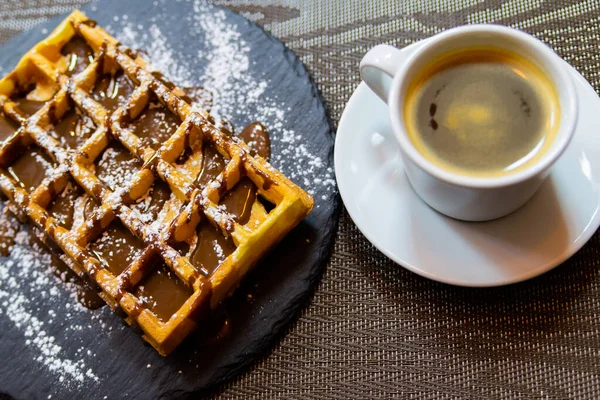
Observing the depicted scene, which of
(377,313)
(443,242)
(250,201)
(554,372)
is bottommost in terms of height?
(554,372)

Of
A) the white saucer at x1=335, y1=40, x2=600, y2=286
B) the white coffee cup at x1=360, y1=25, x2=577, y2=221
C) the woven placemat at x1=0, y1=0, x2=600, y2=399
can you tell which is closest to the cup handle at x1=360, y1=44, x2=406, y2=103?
the white coffee cup at x1=360, y1=25, x2=577, y2=221

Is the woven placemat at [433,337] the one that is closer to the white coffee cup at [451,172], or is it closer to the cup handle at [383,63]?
the white coffee cup at [451,172]

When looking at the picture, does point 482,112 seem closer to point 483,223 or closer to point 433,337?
point 483,223

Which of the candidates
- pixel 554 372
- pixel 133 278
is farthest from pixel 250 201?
pixel 554 372

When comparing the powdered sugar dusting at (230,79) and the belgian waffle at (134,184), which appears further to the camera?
the powdered sugar dusting at (230,79)

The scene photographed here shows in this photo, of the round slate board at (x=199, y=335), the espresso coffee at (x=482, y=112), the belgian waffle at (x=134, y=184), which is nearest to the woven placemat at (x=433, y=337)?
the round slate board at (x=199, y=335)

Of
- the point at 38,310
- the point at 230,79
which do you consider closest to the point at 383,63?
the point at 230,79

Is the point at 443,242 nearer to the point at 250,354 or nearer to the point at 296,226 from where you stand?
the point at 296,226
